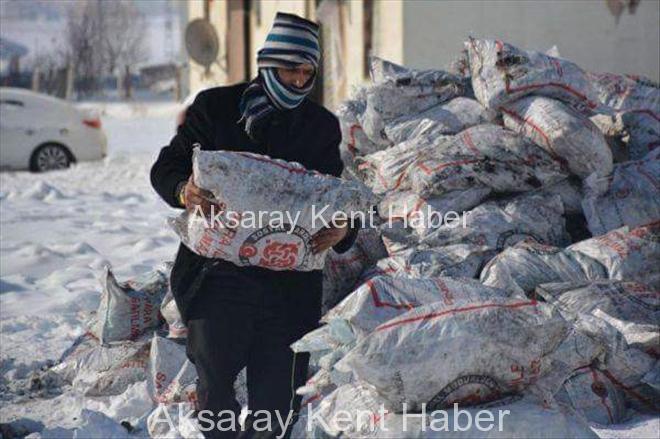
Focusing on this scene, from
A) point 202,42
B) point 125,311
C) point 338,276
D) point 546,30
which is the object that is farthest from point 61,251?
point 202,42

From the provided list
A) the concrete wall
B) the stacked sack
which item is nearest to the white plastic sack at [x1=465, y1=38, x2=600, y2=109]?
the stacked sack

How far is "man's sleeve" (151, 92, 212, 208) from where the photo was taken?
10.1 ft

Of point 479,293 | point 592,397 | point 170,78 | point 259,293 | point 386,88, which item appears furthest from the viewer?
point 170,78

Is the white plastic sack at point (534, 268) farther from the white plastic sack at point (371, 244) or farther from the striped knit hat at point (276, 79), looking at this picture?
the striped knit hat at point (276, 79)

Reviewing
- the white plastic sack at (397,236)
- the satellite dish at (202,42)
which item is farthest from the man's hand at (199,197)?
the satellite dish at (202,42)

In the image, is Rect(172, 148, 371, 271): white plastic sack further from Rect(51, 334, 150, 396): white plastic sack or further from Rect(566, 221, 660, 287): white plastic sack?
Rect(566, 221, 660, 287): white plastic sack

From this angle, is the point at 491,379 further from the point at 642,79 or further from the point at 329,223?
the point at 642,79

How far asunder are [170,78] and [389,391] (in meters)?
50.0

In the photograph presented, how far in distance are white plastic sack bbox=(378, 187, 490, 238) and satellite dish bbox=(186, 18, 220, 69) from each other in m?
11.8

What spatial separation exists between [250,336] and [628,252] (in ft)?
7.92

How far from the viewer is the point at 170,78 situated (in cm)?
5128

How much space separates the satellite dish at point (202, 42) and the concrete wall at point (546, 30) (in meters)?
7.82

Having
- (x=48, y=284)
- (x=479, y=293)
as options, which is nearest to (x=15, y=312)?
(x=48, y=284)

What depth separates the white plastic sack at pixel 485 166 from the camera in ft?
16.8
